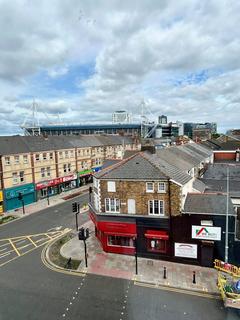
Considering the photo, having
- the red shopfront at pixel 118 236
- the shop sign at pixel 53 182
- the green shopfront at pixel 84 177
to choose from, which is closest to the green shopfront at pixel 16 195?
the shop sign at pixel 53 182

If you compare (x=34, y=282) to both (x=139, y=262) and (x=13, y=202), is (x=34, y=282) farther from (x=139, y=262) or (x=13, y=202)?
(x=13, y=202)

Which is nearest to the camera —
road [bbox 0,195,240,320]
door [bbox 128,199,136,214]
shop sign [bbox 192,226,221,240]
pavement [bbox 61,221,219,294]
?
road [bbox 0,195,240,320]

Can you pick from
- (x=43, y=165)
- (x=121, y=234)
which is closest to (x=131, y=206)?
(x=121, y=234)

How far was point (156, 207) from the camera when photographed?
73.9 ft

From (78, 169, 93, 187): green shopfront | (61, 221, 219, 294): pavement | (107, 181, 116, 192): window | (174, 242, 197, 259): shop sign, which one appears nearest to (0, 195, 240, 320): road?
(61, 221, 219, 294): pavement

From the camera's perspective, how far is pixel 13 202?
138ft

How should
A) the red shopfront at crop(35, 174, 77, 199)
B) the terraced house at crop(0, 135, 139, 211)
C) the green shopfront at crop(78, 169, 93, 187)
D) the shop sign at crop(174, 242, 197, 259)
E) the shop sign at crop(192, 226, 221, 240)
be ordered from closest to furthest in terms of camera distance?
the shop sign at crop(192, 226, 221, 240) < the shop sign at crop(174, 242, 197, 259) < the terraced house at crop(0, 135, 139, 211) < the red shopfront at crop(35, 174, 77, 199) < the green shopfront at crop(78, 169, 93, 187)

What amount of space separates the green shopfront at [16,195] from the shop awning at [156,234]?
2913cm

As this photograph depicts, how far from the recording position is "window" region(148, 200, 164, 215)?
73.2 feet

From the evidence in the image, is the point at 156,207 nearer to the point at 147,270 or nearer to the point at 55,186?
the point at 147,270

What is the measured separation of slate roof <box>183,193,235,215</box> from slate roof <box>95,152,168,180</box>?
3772 mm

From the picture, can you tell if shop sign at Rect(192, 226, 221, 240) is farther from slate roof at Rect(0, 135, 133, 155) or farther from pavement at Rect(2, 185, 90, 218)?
slate roof at Rect(0, 135, 133, 155)

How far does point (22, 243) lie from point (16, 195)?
53.5 feet

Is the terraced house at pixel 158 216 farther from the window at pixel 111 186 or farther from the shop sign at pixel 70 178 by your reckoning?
the shop sign at pixel 70 178
